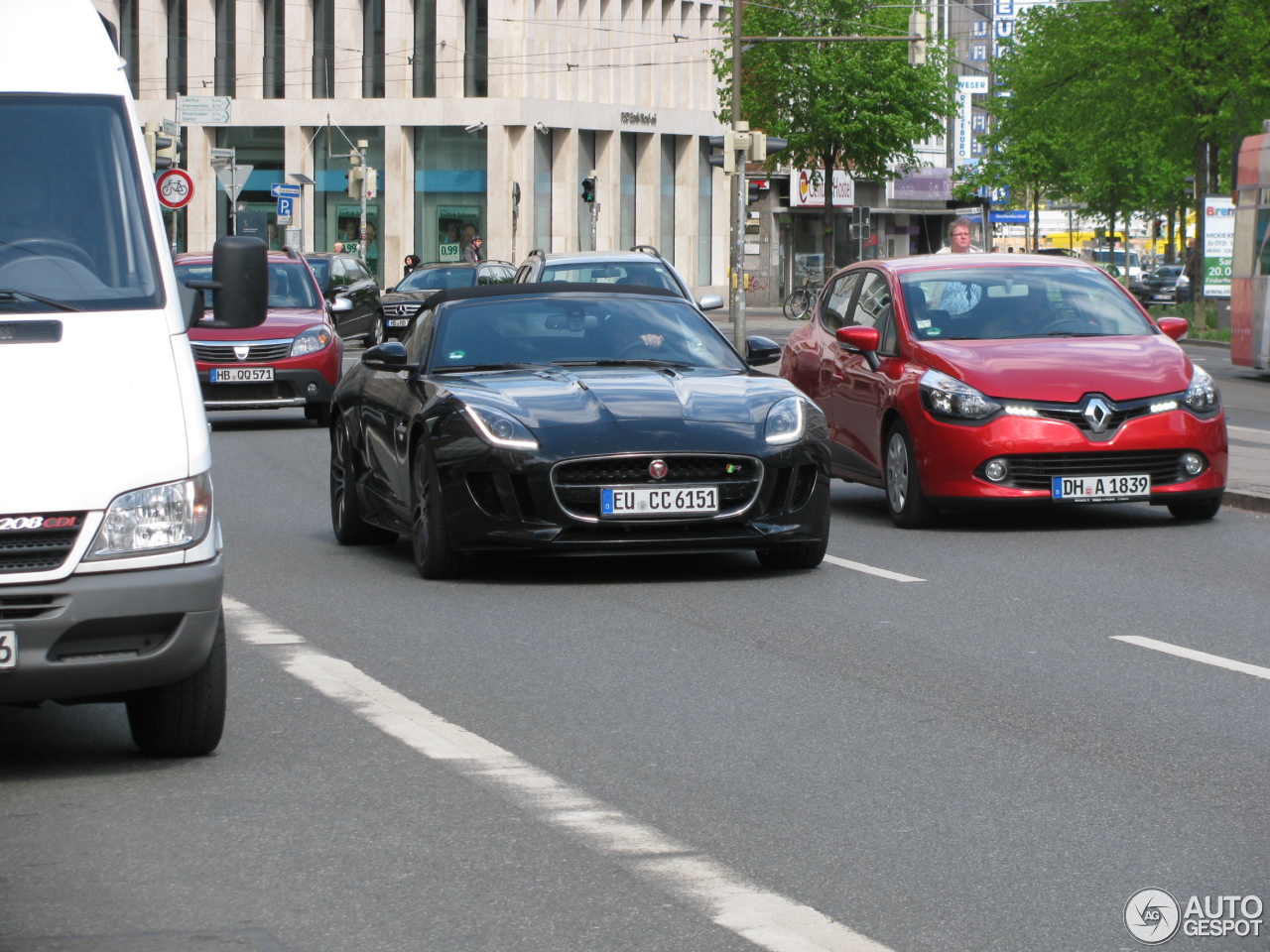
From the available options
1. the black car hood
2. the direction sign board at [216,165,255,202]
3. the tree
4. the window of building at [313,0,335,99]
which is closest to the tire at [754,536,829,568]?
the black car hood

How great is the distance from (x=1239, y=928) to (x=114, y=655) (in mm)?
2948

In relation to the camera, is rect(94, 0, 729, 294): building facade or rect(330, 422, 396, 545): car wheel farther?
rect(94, 0, 729, 294): building facade

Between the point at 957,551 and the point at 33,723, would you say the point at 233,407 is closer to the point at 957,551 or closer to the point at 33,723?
the point at 957,551

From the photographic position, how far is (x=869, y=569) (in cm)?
1102

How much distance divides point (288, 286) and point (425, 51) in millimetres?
49869

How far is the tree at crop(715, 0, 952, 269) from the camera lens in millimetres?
61500

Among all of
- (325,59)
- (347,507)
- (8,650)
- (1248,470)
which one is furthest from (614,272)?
(325,59)

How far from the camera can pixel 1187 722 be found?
6961 millimetres

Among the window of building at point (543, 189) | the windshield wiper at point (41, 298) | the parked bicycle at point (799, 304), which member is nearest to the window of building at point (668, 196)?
the window of building at point (543, 189)

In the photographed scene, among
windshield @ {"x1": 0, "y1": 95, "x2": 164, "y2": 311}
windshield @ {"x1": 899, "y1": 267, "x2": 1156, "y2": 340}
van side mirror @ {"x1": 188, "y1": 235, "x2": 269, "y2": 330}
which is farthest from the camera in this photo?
windshield @ {"x1": 899, "y1": 267, "x2": 1156, "y2": 340}

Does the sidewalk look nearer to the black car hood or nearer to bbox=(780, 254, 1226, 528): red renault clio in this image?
bbox=(780, 254, 1226, 528): red renault clio

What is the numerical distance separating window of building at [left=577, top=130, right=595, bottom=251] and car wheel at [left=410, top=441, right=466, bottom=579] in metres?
63.7

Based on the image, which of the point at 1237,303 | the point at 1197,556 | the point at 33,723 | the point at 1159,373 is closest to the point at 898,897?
the point at 33,723

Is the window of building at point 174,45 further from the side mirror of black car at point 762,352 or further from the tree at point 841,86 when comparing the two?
the side mirror of black car at point 762,352
